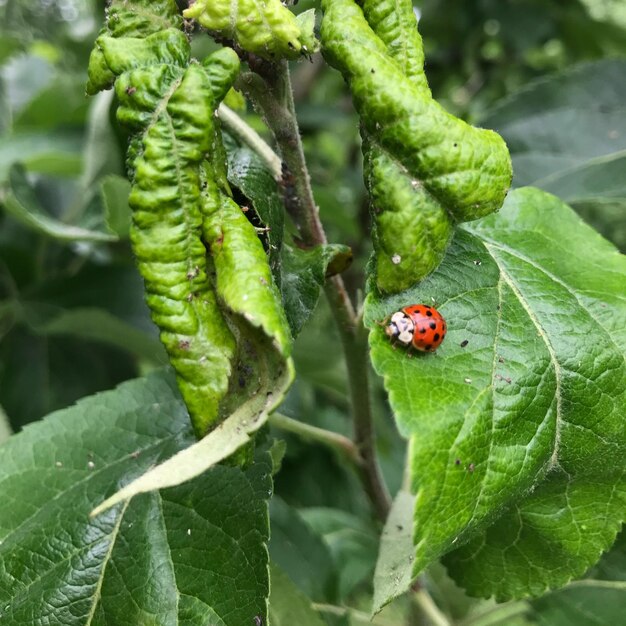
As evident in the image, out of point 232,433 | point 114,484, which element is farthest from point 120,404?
point 232,433

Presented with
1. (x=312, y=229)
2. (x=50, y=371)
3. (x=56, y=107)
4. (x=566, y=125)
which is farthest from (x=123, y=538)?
(x=56, y=107)

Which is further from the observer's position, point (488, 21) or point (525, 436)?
point (488, 21)

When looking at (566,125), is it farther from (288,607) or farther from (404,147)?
(288,607)

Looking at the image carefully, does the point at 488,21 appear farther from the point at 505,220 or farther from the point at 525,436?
the point at 525,436

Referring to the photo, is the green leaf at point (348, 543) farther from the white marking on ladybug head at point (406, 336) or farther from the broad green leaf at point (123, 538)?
the white marking on ladybug head at point (406, 336)

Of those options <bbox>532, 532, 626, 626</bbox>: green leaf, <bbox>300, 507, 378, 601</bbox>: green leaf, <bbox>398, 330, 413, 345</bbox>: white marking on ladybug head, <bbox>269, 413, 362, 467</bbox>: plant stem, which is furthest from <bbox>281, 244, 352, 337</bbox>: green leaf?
<bbox>300, 507, 378, 601</bbox>: green leaf
